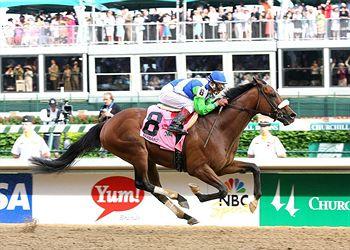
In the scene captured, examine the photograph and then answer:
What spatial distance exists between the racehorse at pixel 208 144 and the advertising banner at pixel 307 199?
47.9 inches

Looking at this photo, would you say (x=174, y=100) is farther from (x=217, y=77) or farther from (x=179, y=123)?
(x=217, y=77)

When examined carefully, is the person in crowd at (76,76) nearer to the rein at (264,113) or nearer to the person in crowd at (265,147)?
the person in crowd at (265,147)

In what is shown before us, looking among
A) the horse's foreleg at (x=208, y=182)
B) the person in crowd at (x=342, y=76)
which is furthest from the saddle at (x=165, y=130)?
the person in crowd at (x=342, y=76)

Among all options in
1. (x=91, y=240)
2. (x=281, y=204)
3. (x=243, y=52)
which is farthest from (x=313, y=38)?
(x=91, y=240)

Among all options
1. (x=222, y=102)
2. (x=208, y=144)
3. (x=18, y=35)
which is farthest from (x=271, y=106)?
(x=18, y=35)

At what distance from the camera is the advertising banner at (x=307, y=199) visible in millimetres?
9703

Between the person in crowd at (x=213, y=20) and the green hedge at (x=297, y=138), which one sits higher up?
the person in crowd at (x=213, y=20)

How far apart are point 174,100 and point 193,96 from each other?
0.20m

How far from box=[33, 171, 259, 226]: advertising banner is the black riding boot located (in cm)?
140

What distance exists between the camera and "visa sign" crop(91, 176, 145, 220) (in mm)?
10031

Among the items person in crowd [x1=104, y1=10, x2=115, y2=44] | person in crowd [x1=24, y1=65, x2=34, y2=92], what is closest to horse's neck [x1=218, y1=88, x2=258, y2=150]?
person in crowd [x1=104, y1=10, x2=115, y2=44]

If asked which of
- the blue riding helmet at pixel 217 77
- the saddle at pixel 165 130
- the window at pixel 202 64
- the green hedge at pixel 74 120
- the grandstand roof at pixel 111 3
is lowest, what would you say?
the green hedge at pixel 74 120

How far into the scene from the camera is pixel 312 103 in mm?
20797

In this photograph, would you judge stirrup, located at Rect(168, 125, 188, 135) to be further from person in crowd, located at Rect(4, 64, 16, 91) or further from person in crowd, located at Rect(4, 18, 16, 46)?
person in crowd, located at Rect(4, 18, 16, 46)
